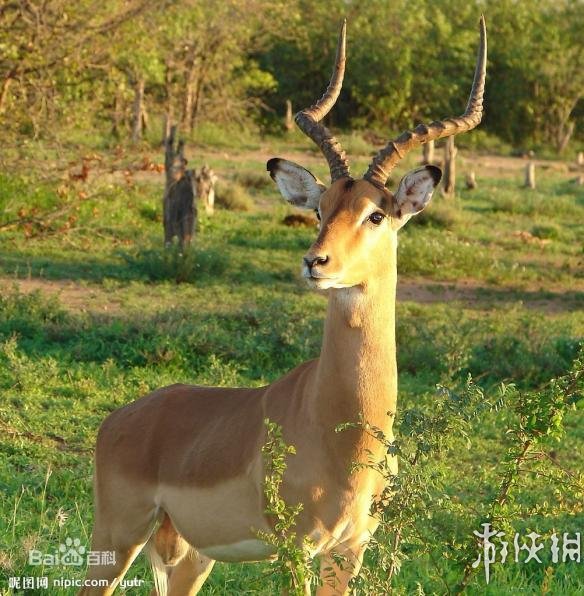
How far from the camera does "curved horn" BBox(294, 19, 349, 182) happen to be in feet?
14.6

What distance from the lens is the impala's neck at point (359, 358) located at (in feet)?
13.0

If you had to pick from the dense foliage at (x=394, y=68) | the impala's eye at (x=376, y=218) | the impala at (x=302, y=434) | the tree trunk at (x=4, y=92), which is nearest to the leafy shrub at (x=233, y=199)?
the tree trunk at (x=4, y=92)

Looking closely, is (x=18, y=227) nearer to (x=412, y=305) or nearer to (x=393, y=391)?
(x=412, y=305)

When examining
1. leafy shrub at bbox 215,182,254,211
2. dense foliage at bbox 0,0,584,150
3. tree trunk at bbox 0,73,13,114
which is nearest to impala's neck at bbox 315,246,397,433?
tree trunk at bbox 0,73,13,114

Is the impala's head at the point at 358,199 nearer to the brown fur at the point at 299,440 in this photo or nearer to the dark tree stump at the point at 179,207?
the brown fur at the point at 299,440

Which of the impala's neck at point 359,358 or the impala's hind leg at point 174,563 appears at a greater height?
the impala's neck at point 359,358

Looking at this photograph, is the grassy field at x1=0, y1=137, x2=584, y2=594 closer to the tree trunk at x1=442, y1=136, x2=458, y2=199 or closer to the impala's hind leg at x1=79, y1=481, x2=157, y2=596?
the impala's hind leg at x1=79, y1=481, x2=157, y2=596

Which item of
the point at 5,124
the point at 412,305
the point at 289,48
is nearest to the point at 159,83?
the point at 289,48

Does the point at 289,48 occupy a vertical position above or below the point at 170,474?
above

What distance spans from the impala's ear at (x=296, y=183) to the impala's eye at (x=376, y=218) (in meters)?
0.36

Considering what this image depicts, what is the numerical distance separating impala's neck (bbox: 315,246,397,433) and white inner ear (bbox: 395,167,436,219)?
28 cm

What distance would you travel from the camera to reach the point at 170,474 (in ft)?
14.0

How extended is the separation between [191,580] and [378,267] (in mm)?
1474

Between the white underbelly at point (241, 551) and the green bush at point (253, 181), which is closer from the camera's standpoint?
the white underbelly at point (241, 551)
